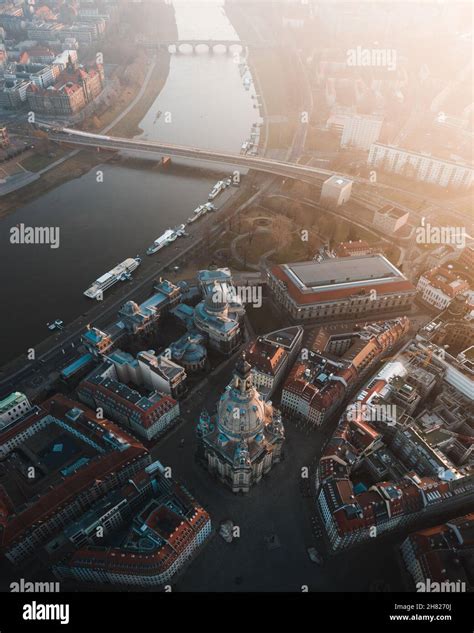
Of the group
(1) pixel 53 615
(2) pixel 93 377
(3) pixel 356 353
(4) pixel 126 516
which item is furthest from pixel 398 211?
(1) pixel 53 615

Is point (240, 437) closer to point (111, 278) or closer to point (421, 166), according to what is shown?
point (111, 278)

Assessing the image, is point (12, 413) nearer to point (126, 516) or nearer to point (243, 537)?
point (126, 516)

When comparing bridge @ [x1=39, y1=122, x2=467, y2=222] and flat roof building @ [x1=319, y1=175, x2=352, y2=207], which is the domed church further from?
bridge @ [x1=39, y1=122, x2=467, y2=222]

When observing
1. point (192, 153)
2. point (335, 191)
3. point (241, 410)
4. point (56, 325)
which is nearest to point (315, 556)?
point (241, 410)

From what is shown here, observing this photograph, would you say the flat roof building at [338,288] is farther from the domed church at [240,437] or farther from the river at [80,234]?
the river at [80,234]

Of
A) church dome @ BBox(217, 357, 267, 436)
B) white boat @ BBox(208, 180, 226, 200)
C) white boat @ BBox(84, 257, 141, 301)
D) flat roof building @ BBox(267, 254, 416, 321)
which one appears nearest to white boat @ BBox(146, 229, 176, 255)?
white boat @ BBox(84, 257, 141, 301)

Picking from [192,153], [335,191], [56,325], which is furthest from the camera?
[192,153]
